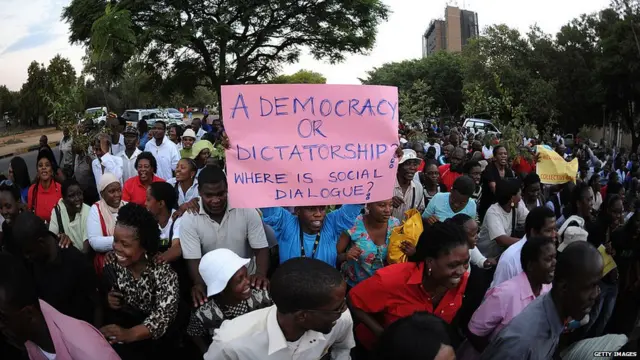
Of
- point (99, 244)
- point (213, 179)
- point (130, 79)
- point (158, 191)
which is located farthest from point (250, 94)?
point (130, 79)

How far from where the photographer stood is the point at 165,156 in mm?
7492

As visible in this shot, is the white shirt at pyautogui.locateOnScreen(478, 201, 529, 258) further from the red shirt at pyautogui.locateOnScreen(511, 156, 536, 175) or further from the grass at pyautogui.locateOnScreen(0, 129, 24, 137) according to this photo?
the grass at pyautogui.locateOnScreen(0, 129, 24, 137)

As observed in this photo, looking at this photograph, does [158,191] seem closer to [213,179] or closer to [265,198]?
[213,179]

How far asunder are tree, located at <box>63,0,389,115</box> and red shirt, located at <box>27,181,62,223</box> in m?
16.6

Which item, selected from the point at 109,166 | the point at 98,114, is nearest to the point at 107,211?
the point at 109,166

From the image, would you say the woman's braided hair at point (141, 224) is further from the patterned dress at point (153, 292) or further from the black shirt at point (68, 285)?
the black shirt at point (68, 285)

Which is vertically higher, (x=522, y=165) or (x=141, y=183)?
A: (x=141, y=183)

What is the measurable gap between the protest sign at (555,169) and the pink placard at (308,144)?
424 centimetres

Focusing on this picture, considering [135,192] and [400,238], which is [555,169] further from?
[135,192]

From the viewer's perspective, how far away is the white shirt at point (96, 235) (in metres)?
3.87

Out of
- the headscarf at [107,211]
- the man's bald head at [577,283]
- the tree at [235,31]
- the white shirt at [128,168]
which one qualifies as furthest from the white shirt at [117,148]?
the tree at [235,31]

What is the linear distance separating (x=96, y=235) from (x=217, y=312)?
1722 millimetres

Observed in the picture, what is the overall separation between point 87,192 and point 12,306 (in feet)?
11.8

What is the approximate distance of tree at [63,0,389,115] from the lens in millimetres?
22047
